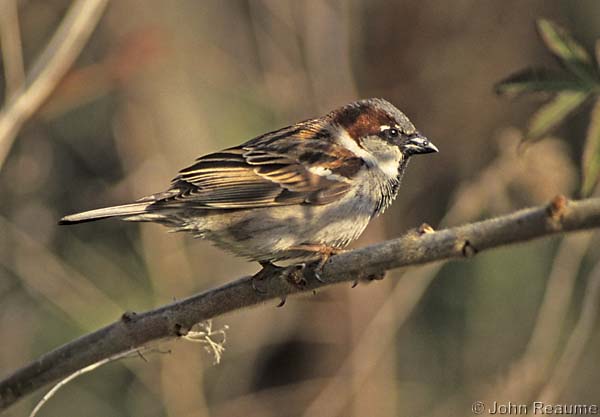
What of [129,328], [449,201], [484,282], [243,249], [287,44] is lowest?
[129,328]

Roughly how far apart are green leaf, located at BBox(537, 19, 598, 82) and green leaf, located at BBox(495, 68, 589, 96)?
0.02 meters

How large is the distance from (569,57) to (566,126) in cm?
438

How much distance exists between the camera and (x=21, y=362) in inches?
191

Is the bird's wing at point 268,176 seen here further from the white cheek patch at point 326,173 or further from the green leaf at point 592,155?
the green leaf at point 592,155

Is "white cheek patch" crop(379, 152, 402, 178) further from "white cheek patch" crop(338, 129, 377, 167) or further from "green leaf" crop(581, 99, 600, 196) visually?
"green leaf" crop(581, 99, 600, 196)

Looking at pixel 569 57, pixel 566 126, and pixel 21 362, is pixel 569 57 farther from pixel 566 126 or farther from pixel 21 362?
pixel 566 126

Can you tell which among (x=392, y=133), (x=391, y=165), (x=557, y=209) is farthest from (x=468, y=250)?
(x=392, y=133)

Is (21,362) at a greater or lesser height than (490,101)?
lesser

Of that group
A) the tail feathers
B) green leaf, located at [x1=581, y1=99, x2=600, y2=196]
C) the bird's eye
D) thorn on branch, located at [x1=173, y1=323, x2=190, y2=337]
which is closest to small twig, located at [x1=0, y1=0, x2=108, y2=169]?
the tail feathers

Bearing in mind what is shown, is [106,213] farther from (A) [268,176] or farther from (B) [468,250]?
(B) [468,250]

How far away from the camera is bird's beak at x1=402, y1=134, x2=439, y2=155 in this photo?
3.80 meters

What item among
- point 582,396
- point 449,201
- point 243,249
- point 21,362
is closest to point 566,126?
point 449,201

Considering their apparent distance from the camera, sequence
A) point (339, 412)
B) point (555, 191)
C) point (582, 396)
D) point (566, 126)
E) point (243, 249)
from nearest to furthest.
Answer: point (243, 249)
point (555, 191)
point (339, 412)
point (582, 396)
point (566, 126)

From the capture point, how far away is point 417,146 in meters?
3.81
